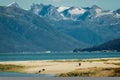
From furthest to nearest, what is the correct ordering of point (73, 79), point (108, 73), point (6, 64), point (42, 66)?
point (42, 66) < point (6, 64) < point (108, 73) < point (73, 79)

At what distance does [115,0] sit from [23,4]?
5.61 m

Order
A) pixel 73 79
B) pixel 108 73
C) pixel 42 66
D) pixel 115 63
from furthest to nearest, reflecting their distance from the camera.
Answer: pixel 42 66 < pixel 115 63 < pixel 108 73 < pixel 73 79

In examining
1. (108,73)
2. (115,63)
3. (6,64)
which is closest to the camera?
(108,73)

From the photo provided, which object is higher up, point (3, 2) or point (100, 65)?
point (3, 2)

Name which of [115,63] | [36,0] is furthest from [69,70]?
[36,0]

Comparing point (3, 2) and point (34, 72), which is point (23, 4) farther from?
point (34, 72)

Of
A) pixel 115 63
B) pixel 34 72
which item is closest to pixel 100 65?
pixel 115 63

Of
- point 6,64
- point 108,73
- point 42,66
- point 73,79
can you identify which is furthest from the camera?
point 42,66

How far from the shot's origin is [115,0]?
990 inches

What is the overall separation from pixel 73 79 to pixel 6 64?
7.34 m

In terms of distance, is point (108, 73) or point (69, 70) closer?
point (108, 73)

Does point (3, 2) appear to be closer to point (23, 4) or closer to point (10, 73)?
point (23, 4)

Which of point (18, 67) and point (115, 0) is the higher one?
point (115, 0)

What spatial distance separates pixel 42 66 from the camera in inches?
1283
